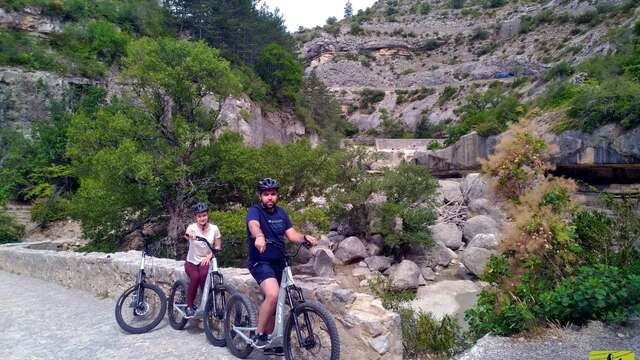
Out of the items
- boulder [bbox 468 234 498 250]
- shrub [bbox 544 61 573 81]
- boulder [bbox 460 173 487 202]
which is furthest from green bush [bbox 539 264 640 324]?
shrub [bbox 544 61 573 81]

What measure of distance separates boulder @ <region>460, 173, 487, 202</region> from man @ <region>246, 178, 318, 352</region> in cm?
2529

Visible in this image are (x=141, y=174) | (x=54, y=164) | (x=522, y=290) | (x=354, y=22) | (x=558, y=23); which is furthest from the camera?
(x=354, y=22)

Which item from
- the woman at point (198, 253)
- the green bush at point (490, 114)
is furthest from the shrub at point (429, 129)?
the woman at point (198, 253)

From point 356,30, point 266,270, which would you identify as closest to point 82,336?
point 266,270

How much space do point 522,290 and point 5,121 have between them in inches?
1048

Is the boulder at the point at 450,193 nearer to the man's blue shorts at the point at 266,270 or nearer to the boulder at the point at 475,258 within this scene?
the boulder at the point at 475,258

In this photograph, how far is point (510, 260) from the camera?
6.05 metres

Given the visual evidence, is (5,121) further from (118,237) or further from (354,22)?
(354,22)

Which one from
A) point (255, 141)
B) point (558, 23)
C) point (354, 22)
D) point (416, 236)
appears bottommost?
point (416, 236)

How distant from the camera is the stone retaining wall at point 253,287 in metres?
3.93

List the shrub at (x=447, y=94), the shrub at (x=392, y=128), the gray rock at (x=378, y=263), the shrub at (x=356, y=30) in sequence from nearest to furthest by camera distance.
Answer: the gray rock at (x=378, y=263) → the shrub at (x=392, y=128) → the shrub at (x=447, y=94) → the shrub at (x=356, y=30)

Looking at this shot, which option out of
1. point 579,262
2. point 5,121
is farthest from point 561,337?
point 5,121

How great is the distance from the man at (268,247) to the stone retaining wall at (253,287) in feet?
2.17

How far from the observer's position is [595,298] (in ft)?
14.3
